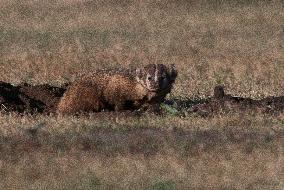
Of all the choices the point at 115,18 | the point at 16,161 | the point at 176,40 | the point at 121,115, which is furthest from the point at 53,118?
the point at 115,18

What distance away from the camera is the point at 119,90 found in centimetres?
1934

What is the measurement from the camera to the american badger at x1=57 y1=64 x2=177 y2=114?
19062 mm

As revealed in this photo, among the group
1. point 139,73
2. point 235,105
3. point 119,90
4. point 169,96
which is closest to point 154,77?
point 139,73

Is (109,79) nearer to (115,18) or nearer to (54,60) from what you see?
(54,60)

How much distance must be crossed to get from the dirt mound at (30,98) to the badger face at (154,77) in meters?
2.36

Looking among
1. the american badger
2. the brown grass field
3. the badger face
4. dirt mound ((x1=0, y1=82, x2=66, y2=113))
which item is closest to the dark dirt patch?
the brown grass field

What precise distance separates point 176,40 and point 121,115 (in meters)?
17.6

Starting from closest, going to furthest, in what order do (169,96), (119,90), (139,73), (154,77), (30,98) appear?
1. (154,77)
2. (139,73)
3. (119,90)
4. (30,98)
5. (169,96)

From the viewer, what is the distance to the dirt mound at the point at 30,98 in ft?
68.7

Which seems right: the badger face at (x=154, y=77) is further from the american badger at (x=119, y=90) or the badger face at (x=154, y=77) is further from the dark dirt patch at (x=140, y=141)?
the dark dirt patch at (x=140, y=141)

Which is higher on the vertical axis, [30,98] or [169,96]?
[30,98]

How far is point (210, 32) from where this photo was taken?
3744cm

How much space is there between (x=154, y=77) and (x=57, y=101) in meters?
3.08

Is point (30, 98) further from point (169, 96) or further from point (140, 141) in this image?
point (140, 141)
